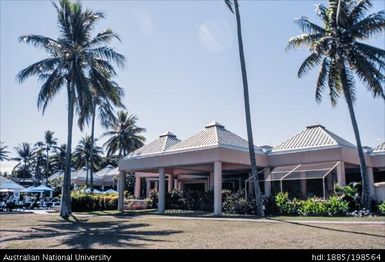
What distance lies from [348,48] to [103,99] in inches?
651

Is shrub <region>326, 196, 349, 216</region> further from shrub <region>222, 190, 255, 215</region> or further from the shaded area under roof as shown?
the shaded area under roof

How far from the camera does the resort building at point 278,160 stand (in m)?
25.6

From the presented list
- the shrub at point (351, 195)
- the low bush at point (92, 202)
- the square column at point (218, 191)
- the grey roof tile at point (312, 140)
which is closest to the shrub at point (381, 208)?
the shrub at point (351, 195)

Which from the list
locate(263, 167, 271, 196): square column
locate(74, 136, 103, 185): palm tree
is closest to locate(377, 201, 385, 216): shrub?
locate(263, 167, 271, 196): square column

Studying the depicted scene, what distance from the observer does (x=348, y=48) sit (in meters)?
23.7

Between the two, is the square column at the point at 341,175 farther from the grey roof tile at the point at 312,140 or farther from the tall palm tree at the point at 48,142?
the tall palm tree at the point at 48,142

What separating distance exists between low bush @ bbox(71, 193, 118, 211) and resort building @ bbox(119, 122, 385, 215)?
1.70 metres

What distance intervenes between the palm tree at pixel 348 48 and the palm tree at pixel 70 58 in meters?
12.6

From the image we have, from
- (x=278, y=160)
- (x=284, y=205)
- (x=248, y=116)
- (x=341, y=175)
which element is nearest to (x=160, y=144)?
(x=278, y=160)
